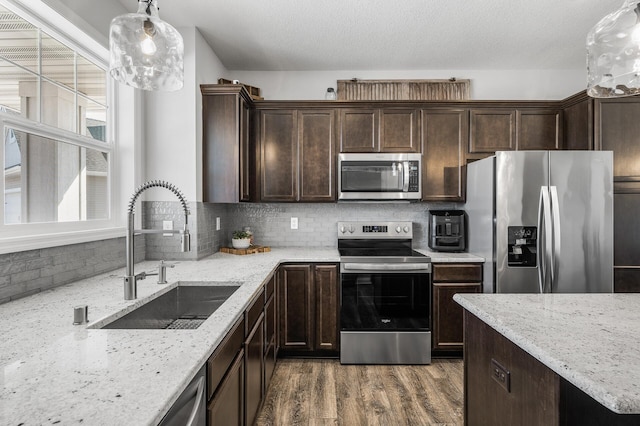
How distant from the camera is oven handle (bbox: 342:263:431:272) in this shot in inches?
111

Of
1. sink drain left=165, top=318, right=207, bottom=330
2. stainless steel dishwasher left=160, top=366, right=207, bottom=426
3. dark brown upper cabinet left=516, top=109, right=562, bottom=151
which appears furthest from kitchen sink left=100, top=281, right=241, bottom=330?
dark brown upper cabinet left=516, top=109, right=562, bottom=151

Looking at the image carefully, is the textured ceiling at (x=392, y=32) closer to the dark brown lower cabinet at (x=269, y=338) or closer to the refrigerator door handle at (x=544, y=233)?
the refrigerator door handle at (x=544, y=233)

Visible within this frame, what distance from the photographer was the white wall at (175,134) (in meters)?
2.66

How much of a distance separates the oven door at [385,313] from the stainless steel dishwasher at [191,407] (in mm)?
1847

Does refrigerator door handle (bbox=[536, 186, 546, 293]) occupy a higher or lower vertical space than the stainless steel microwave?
lower

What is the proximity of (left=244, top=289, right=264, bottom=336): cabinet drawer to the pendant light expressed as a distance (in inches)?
45.2

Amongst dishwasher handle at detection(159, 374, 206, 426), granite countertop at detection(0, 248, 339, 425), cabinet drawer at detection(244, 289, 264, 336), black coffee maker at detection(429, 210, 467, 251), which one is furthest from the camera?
black coffee maker at detection(429, 210, 467, 251)

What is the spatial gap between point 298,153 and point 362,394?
2075 mm

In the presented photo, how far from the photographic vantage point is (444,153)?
321 cm

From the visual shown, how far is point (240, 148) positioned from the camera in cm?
288

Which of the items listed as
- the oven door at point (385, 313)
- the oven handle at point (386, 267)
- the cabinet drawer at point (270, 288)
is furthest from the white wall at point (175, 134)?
the oven door at point (385, 313)

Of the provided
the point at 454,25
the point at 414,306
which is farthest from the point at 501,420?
the point at 454,25

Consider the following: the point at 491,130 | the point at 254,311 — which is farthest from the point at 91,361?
the point at 491,130

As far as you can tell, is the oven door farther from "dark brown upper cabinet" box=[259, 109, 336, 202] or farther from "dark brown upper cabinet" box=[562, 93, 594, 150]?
"dark brown upper cabinet" box=[562, 93, 594, 150]
